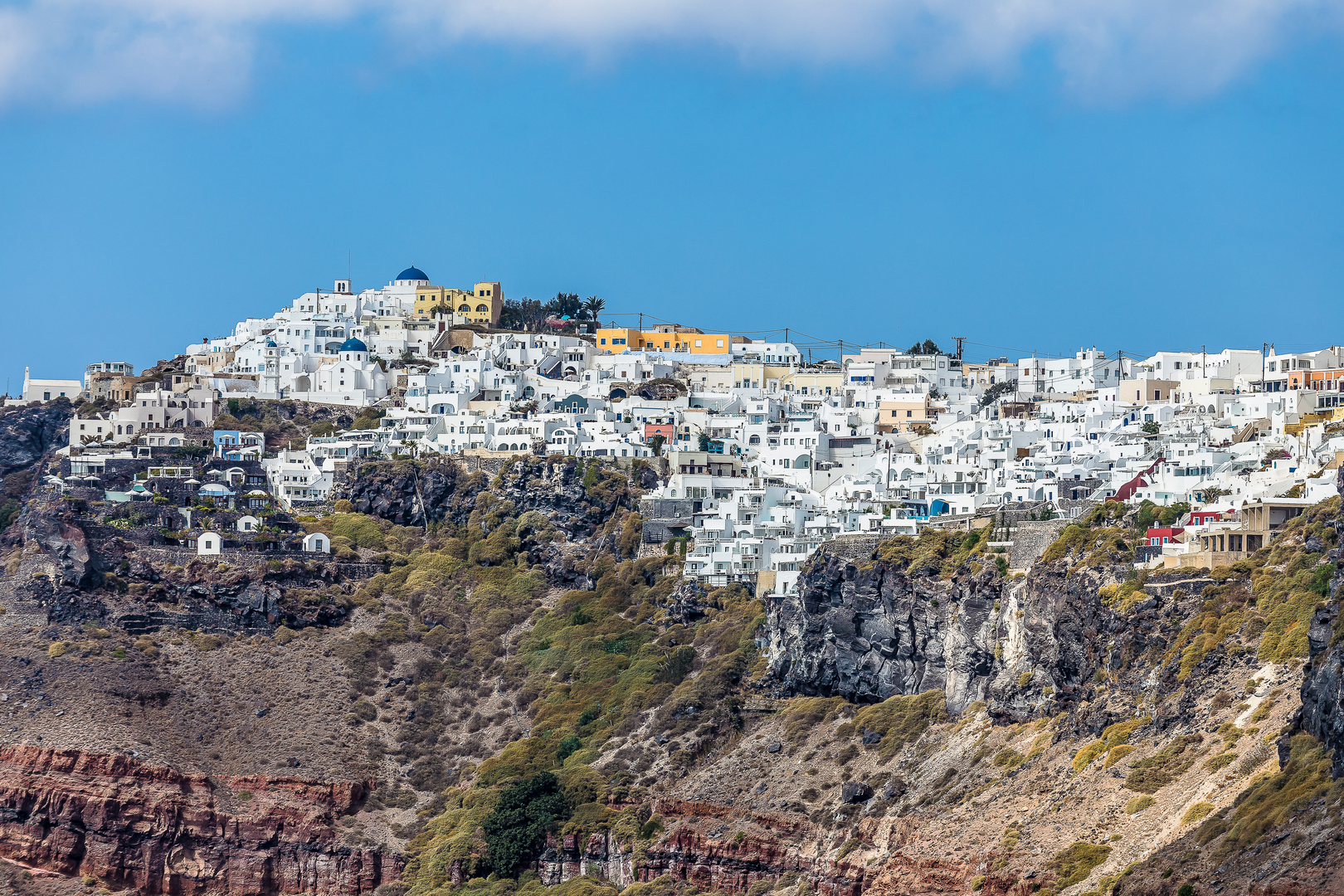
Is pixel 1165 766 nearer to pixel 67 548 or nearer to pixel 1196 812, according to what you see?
pixel 1196 812

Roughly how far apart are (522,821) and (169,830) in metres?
15.6

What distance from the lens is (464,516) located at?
134125mm

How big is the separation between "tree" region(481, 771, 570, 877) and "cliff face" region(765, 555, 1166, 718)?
33.1 feet

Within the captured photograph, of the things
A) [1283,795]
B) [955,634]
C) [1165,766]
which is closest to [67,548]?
[955,634]

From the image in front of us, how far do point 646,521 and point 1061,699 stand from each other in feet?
122

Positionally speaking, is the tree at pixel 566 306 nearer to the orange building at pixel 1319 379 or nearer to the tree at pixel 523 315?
the tree at pixel 523 315

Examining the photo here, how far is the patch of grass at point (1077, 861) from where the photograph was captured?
79.6 m

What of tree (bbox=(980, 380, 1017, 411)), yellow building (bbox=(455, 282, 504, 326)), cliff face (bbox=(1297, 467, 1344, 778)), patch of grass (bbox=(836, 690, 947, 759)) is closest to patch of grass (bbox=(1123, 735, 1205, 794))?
cliff face (bbox=(1297, 467, 1344, 778))

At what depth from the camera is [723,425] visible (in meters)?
143

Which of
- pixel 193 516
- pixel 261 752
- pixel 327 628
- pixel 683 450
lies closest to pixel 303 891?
pixel 261 752

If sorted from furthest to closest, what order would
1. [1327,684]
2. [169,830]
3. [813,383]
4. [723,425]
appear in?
[813,383]
[723,425]
[169,830]
[1327,684]

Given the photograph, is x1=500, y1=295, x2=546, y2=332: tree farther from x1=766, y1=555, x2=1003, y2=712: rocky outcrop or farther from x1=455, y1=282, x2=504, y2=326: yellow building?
x1=766, y1=555, x2=1003, y2=712: rocky outcrop

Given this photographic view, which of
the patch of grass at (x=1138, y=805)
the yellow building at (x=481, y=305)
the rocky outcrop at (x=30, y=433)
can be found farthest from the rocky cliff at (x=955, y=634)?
the yellow building at (x=481, y=305)

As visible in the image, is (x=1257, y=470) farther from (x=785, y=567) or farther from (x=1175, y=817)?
(x=1175, y=817)
